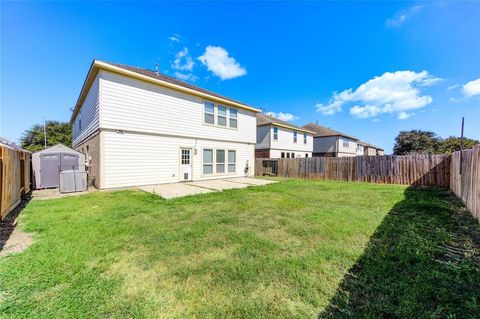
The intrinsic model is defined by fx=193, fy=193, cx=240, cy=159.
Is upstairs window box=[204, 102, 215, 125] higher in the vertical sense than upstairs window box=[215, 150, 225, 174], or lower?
higher

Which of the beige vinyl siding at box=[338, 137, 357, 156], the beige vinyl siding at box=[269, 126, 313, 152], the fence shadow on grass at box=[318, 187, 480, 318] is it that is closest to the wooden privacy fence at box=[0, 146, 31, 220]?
the fence shadow on grass at box=[318, 187, 480, 318]

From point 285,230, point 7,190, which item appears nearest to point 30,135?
point 7,190

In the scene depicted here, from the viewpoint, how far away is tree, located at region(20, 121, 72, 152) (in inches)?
1288

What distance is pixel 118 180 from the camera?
912 centimetres

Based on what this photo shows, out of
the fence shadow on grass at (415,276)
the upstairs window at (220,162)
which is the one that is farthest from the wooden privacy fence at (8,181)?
the upstairs window at (220,162)

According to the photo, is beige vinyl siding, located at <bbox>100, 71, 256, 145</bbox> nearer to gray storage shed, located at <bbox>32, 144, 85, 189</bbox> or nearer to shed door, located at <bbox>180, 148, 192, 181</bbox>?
shed door, located at <bbox>180, 148, 192, 181</bbox>

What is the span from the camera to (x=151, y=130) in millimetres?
10273

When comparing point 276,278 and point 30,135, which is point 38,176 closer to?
point 276,278

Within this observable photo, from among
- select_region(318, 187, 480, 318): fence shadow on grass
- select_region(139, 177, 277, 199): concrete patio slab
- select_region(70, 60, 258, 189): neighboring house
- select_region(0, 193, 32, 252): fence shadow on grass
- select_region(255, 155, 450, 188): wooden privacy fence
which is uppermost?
select_region(70, 60, 258, 189): neighboring house

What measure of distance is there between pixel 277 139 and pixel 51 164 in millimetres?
18772

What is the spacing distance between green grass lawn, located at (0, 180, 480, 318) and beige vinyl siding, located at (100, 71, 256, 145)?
5369mm

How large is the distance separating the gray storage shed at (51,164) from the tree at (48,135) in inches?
1238

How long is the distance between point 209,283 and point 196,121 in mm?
10896

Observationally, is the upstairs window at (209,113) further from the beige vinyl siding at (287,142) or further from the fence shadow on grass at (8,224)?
the beige vinyl siding at (287,142)
